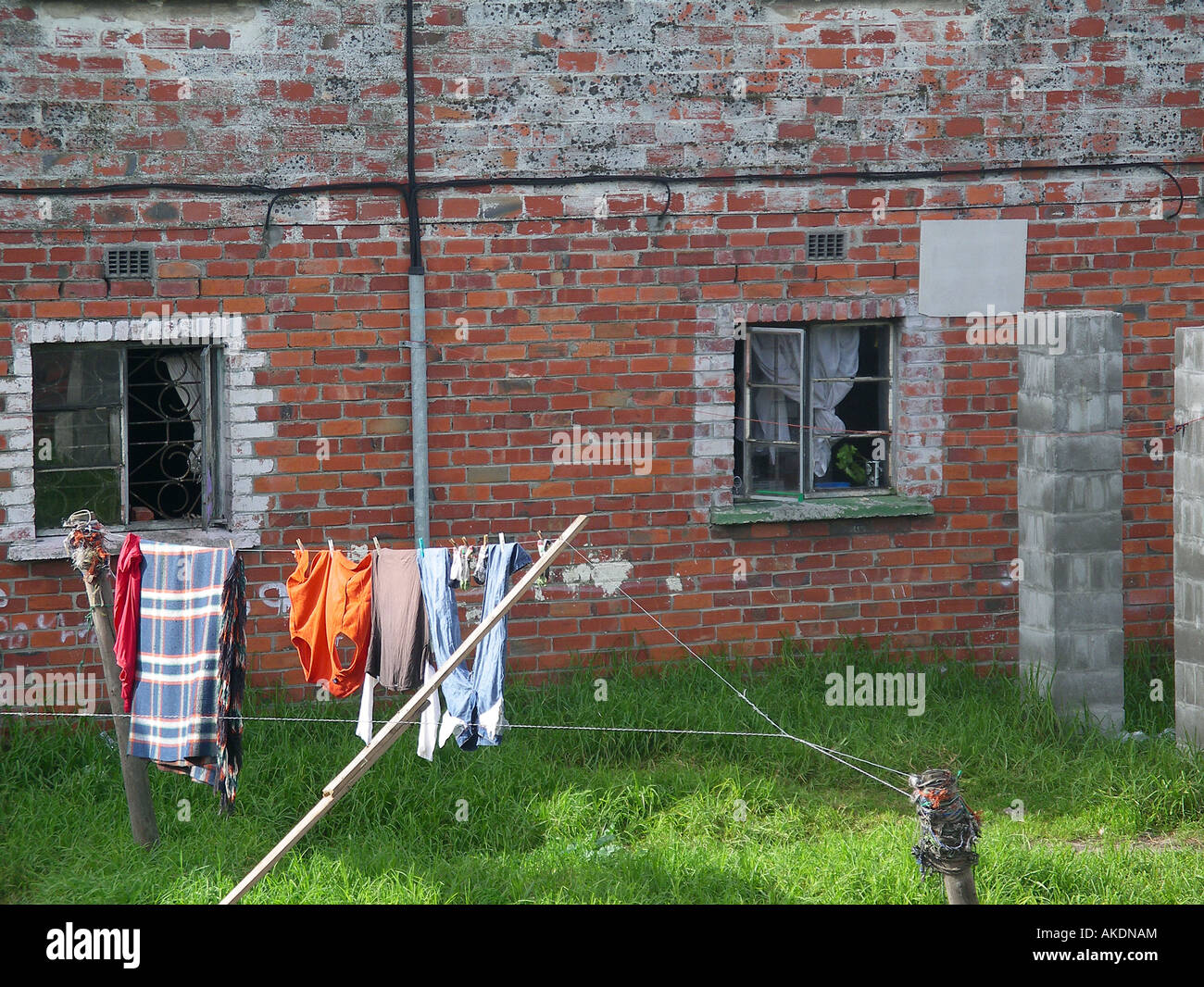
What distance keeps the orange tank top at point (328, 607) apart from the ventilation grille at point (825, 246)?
Answer: 3.52m

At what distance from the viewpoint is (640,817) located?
21.9ft

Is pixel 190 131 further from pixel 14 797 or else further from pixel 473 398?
pixel 14 797

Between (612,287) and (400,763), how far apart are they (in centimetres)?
296

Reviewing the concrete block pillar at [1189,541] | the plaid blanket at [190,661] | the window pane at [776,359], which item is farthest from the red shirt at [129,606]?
the concrete block pillar at [1189,541]

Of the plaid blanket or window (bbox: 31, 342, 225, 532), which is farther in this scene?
window (bbox: 31, 342, 225, 532)

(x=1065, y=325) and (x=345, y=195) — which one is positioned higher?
(x=345, y=195)

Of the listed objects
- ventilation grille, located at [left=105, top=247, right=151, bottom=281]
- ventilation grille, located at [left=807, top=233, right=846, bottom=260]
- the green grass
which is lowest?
the green grass

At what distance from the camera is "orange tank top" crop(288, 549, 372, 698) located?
6086mm

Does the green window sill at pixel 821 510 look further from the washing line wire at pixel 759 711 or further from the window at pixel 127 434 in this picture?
the window at pixel 127 434

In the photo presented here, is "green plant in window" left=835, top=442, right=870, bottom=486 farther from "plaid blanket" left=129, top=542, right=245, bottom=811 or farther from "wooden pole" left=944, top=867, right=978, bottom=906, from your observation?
"plaid blanket" left=129, top=542, right=245, bottom=811

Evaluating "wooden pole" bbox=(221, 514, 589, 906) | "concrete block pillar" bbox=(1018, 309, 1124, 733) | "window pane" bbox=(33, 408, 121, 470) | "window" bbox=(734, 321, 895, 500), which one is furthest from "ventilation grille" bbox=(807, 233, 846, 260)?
"window pane" bbox=(33, 408, 121, 470)

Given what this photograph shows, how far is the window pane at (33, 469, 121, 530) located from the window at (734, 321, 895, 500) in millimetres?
3628

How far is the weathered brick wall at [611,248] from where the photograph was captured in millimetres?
7449
